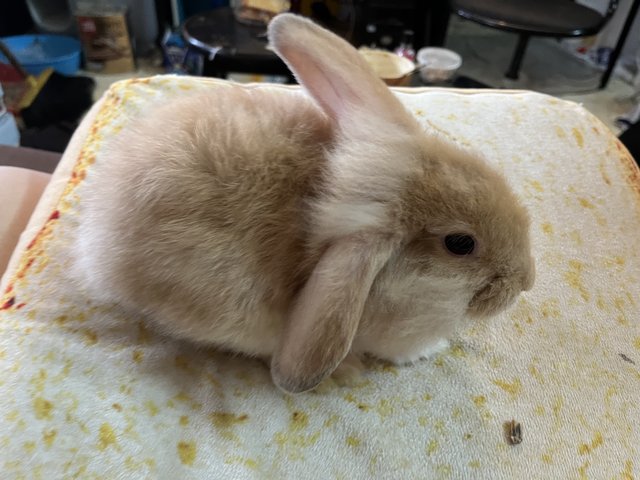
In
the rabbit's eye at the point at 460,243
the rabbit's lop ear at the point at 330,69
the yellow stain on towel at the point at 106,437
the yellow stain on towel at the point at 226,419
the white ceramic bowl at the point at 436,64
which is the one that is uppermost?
the rabbit's lop ear at the point at 330,69

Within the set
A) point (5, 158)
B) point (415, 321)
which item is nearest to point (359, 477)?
point (415, 321)

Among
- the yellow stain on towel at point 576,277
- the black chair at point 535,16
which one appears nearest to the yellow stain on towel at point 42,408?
the yellow stain on towel at point 576,277

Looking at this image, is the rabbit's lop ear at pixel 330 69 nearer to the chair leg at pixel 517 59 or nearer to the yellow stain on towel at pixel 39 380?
the yellow stain on towel at pixel 39 380

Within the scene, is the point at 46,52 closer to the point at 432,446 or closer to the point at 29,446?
the point at 29,446

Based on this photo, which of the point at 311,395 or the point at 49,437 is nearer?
the point at 49,437

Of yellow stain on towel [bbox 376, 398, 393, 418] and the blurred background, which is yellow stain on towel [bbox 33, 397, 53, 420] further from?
the blurred background

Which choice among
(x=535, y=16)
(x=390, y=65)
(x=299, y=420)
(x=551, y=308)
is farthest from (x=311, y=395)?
(x=535, y=16)

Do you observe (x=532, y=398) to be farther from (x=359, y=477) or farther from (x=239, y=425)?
(x=239, y=425)
